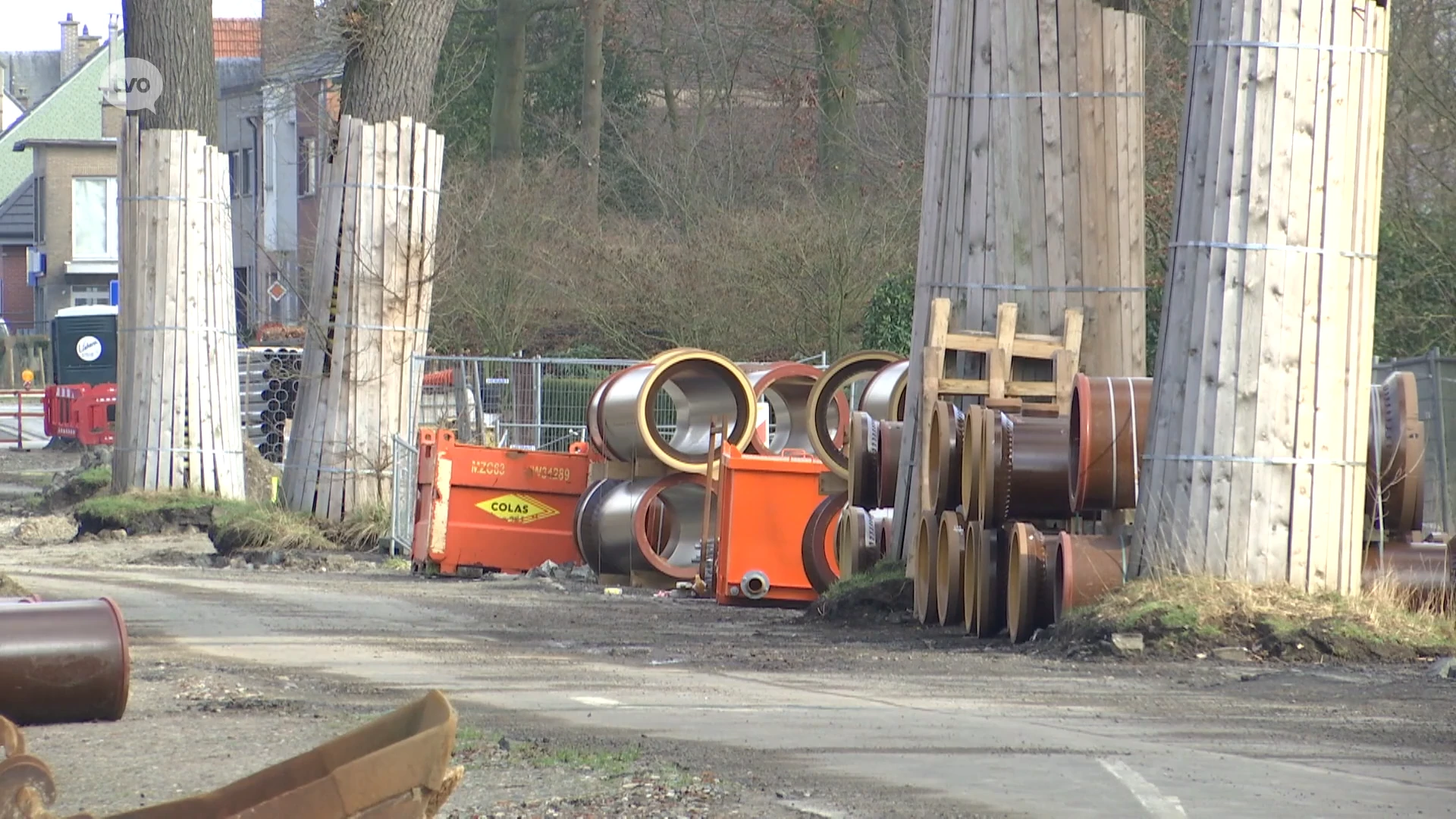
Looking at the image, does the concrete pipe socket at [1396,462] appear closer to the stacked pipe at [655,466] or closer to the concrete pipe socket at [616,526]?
the stacked pipe at [655,466]

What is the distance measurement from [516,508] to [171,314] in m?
5.16

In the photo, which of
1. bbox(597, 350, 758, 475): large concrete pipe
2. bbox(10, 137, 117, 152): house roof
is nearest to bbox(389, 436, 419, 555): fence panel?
bbox(597, 350, 758, 475): large concrete pipe

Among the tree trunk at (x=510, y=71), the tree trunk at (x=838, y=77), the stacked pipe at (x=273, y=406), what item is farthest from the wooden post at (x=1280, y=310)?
the tree trunk at (x=510, y=71)

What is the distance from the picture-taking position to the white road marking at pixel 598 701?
28.8 ft

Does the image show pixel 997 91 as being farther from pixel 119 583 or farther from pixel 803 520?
pixel 119 583

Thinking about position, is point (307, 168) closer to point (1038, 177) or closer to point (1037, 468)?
point (1038, 177)

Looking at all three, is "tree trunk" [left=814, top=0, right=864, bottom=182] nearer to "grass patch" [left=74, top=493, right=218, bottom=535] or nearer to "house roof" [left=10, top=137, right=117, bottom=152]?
"grass patch" [left=74, top=493, right=218, bottom=535]

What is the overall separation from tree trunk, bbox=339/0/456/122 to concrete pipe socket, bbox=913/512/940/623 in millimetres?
10022

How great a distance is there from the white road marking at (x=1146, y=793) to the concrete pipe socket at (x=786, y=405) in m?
11.6

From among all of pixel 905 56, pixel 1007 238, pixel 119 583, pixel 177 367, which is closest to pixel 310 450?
pixel 177 367

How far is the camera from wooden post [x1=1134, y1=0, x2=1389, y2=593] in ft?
34.8

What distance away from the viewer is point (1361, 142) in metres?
10.8

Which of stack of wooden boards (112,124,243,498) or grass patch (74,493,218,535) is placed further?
stack of wooden boards (112,124,243,498)

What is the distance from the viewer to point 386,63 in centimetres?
2111
